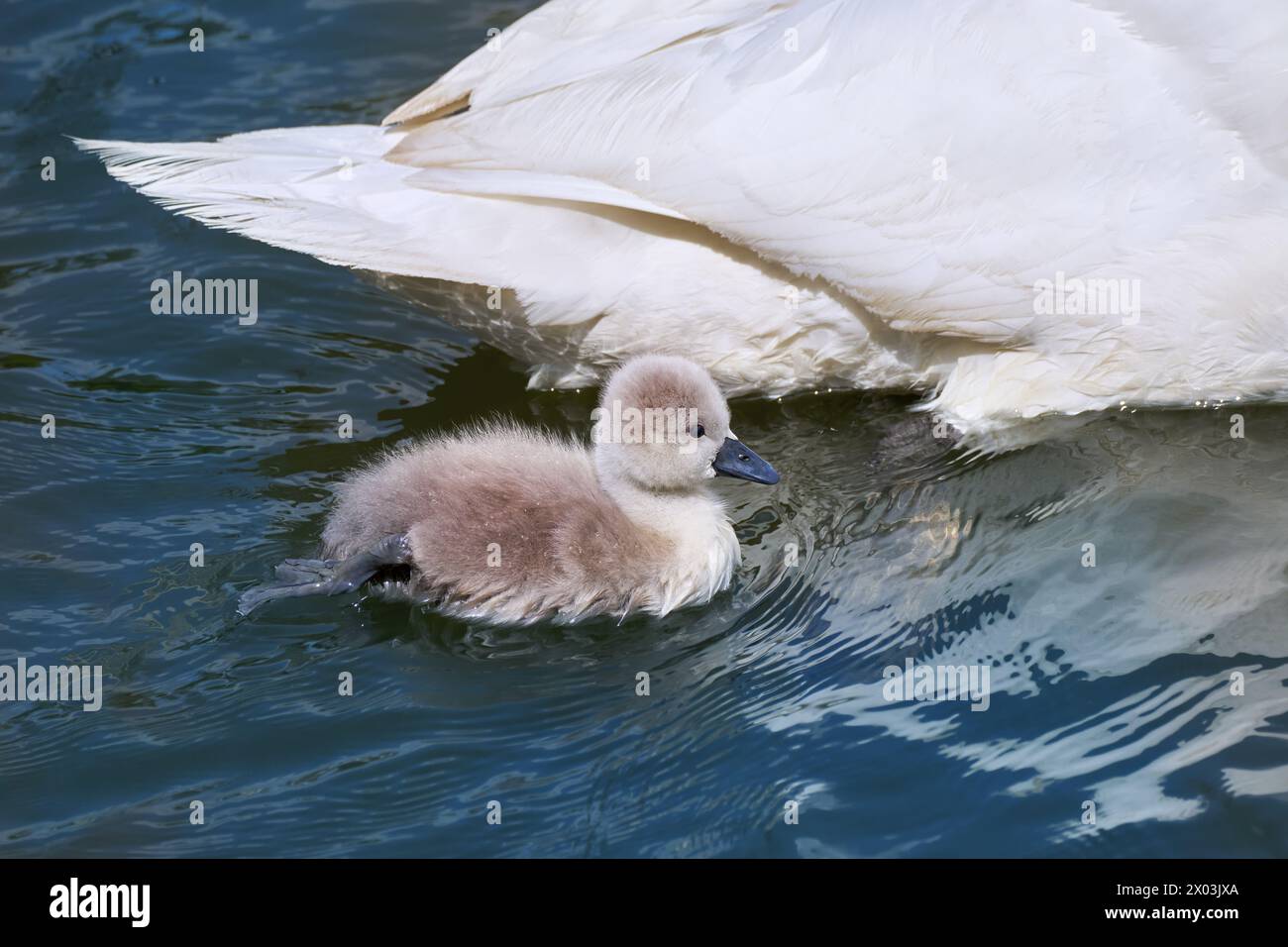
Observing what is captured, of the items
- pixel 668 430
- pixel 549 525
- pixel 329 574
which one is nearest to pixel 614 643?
pixel 549 525

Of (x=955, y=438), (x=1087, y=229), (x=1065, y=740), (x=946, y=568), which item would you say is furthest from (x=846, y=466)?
(x=1065, y=740)

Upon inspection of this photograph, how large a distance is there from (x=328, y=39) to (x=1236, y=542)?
5.16m

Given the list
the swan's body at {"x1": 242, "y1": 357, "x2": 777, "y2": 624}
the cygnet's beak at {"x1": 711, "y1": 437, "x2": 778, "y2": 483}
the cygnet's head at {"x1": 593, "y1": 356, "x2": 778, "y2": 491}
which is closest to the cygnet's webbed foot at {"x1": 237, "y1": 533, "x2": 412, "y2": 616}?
the swan's body at {"x1": 242, "y1": 357, "x2": 777, "y2": 624}

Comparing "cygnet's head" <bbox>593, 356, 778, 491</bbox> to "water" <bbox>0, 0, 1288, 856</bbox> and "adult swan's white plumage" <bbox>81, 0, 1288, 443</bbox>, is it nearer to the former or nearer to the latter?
"water" <bbox>0, 0, 1288, 856</bbox>

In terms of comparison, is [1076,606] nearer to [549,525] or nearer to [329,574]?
[549,525]

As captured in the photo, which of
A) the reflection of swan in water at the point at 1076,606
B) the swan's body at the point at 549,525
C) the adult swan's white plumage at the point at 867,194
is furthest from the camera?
the adult swan's white plumage at the point at 867,194

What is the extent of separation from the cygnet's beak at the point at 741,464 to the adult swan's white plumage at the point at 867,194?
579mm

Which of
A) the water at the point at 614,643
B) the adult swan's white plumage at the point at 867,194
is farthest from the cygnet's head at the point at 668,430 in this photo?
the adult swan's white plumage at the point at 867,194

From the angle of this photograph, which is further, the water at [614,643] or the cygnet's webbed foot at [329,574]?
the cygnet's webbed foot at [329,574]

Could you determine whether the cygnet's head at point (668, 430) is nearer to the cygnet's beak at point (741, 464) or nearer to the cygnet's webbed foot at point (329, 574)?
the cygnet's beak at point (741, 464)

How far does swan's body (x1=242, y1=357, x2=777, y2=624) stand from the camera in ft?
14.5

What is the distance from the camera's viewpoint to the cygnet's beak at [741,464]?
4.60 meters

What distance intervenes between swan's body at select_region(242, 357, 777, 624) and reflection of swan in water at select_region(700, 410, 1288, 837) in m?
0.32

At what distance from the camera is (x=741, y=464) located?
461cm
